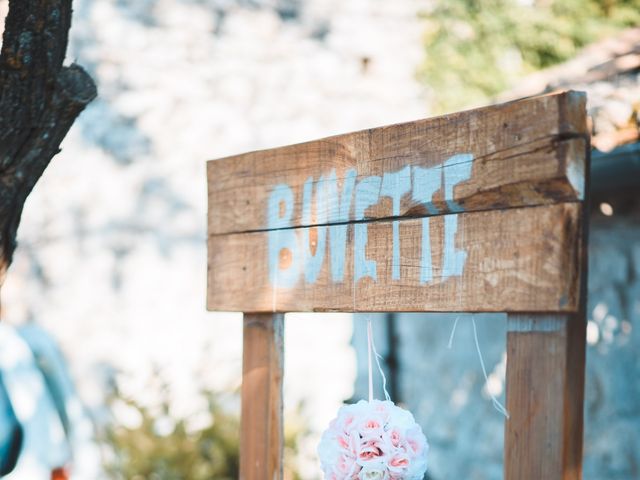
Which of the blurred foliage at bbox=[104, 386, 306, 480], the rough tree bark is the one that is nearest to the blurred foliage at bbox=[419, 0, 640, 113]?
the blurred foliage at bbox=[104, 386, 306, 480]

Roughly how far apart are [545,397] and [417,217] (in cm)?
50

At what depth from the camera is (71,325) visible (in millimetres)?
5949

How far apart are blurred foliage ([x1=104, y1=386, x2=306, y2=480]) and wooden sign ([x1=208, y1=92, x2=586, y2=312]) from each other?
2915 millimetres

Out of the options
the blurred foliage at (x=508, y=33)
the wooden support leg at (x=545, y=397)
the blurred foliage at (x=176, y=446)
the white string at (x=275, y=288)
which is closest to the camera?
the wooden support leg at (x=545, y=397)

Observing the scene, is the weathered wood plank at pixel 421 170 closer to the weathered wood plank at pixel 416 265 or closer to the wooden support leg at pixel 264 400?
the weathered wood plank at pixel 416 265

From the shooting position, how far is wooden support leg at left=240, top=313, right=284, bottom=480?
7.61ft

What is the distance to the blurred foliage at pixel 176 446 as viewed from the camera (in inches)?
199

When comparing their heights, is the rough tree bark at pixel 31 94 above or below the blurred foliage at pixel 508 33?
below

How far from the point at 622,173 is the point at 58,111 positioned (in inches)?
87.9

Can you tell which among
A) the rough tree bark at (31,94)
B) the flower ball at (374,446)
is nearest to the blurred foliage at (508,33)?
the rough tree bark at (31,94)

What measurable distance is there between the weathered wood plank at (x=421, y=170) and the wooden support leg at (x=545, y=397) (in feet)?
0.87

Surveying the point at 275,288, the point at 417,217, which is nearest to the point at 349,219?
the point at 417,217

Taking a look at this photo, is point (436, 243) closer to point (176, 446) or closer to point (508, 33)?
point (176, 446)

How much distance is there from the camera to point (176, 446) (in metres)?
5.15
